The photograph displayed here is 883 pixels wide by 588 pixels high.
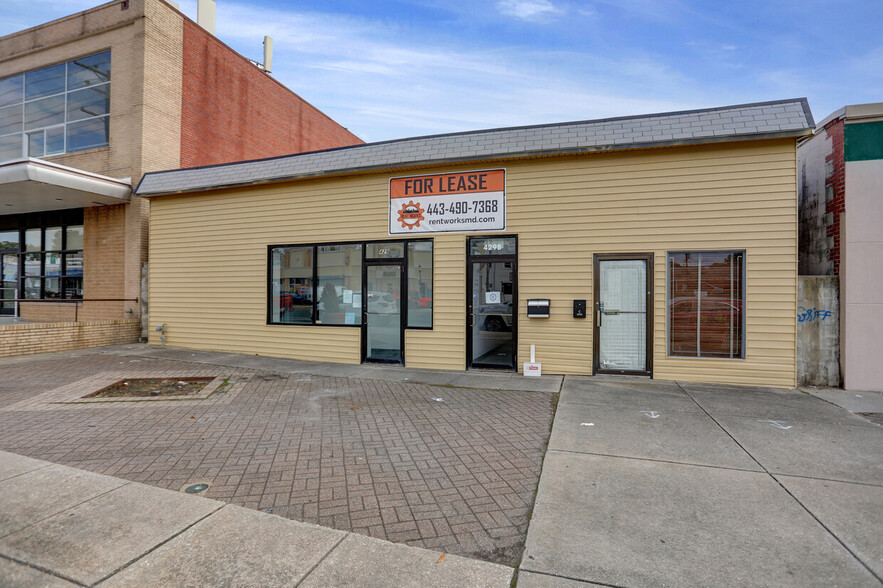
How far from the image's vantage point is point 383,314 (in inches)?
365

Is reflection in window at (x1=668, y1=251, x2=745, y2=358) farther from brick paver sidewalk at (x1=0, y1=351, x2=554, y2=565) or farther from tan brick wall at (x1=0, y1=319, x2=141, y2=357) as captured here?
tan brick wall at (x1=0, y1=319, x2=141, y2=357)

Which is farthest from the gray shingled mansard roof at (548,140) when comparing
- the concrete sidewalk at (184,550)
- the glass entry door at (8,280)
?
the glass entry door at (8,280)

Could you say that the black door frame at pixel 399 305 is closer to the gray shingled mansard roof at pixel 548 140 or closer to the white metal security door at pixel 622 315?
the gray shingled mansard roof at pixel 548 140

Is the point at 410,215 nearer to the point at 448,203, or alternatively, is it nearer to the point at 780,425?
the point at 448,203

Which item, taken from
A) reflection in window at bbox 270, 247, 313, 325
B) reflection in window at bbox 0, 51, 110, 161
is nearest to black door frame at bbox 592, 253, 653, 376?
reflection in window at bbox 270, 247, 313, 325

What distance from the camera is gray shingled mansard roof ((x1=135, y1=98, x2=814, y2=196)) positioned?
6.93 meters

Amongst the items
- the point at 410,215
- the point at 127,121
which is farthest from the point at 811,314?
the point at 127,121

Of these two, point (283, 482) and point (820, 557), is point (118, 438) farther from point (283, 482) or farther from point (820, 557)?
point (820, 557)

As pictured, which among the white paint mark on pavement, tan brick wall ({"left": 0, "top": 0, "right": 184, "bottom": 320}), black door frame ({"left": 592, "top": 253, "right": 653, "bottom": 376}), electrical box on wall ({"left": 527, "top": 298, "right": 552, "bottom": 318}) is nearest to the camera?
the white paint mark on pavement

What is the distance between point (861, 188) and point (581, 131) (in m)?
4.56

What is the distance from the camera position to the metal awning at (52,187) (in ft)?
33.1

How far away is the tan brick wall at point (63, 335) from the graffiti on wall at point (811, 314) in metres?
15.1

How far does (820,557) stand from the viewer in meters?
2.69

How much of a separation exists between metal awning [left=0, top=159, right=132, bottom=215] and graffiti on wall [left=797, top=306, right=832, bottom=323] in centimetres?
1555
